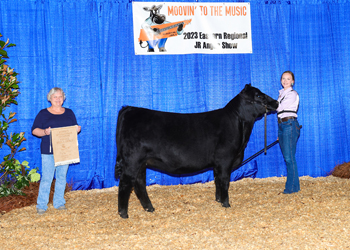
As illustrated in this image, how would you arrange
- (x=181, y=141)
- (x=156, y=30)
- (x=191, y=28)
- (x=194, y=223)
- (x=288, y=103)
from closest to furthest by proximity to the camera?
(x=194, y=223) < (x=181, y=141) < (x=288, y=103) < (x=156, y=30) < (x=191, y=28)

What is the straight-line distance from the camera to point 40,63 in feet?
17.2

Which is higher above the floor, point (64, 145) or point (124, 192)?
point (64, 145)

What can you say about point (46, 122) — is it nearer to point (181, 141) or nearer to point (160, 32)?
point (181, 141)

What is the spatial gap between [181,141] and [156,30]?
2.41 m

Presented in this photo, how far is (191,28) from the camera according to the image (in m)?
5.63

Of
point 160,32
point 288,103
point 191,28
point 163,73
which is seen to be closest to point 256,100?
point 288,103

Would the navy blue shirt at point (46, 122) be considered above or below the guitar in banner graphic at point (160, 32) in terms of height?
below

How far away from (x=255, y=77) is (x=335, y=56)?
5.30 ft

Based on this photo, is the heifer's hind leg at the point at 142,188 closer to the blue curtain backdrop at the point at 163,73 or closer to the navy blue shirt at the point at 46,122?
the navy blue shirt at the point at 46,122

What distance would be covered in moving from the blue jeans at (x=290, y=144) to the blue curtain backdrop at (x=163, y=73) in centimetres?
119

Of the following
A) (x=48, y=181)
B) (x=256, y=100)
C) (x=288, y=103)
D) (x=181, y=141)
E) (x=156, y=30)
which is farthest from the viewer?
(x=156, y=30)

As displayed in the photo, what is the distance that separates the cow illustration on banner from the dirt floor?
8.12ft

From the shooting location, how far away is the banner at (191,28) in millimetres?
→ 5496

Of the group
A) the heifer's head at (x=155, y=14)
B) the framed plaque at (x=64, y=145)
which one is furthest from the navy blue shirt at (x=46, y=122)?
the heifer's head at (x=155, y=14)
